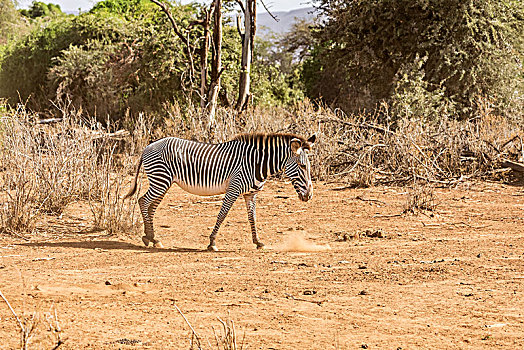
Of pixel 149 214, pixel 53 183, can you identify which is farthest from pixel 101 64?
pixel 149 214

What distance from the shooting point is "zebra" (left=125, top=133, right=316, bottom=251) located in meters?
8.34

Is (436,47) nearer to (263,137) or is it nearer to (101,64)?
(101,64)

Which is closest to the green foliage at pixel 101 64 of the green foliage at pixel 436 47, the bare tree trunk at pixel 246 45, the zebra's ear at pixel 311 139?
the bare tree trunk at pixel 246 45

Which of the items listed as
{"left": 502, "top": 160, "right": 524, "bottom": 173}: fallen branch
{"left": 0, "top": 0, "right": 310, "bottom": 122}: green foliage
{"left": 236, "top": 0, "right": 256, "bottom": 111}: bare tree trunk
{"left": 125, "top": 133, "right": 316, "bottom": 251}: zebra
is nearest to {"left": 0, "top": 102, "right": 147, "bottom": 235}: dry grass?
{"left": 125, "top": 133, "right": 316, "bottom": 251}: zebra

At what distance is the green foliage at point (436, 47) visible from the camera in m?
21.3

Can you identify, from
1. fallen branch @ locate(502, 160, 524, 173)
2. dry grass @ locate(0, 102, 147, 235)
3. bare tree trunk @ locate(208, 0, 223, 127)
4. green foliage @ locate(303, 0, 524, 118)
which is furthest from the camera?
green foliage @ locate(303, 0, 524, 118)

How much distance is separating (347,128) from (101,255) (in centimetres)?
822

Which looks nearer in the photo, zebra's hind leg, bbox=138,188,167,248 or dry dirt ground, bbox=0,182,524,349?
dry dirt ground, bbox=0,182,524,349

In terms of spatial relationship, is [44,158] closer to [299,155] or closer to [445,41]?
[299,155]

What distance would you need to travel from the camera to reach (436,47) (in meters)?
21.8

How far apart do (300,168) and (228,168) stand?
968 millimetres

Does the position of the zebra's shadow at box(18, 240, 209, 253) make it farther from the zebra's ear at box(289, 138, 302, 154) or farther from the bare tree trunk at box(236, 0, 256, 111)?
the bare tree trunk at box(236, 0, 256, 111)

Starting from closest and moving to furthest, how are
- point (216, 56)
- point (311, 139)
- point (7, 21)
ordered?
point (311, 139)
point (216, 56)
point (7, 21)

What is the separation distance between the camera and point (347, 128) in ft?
48.4
